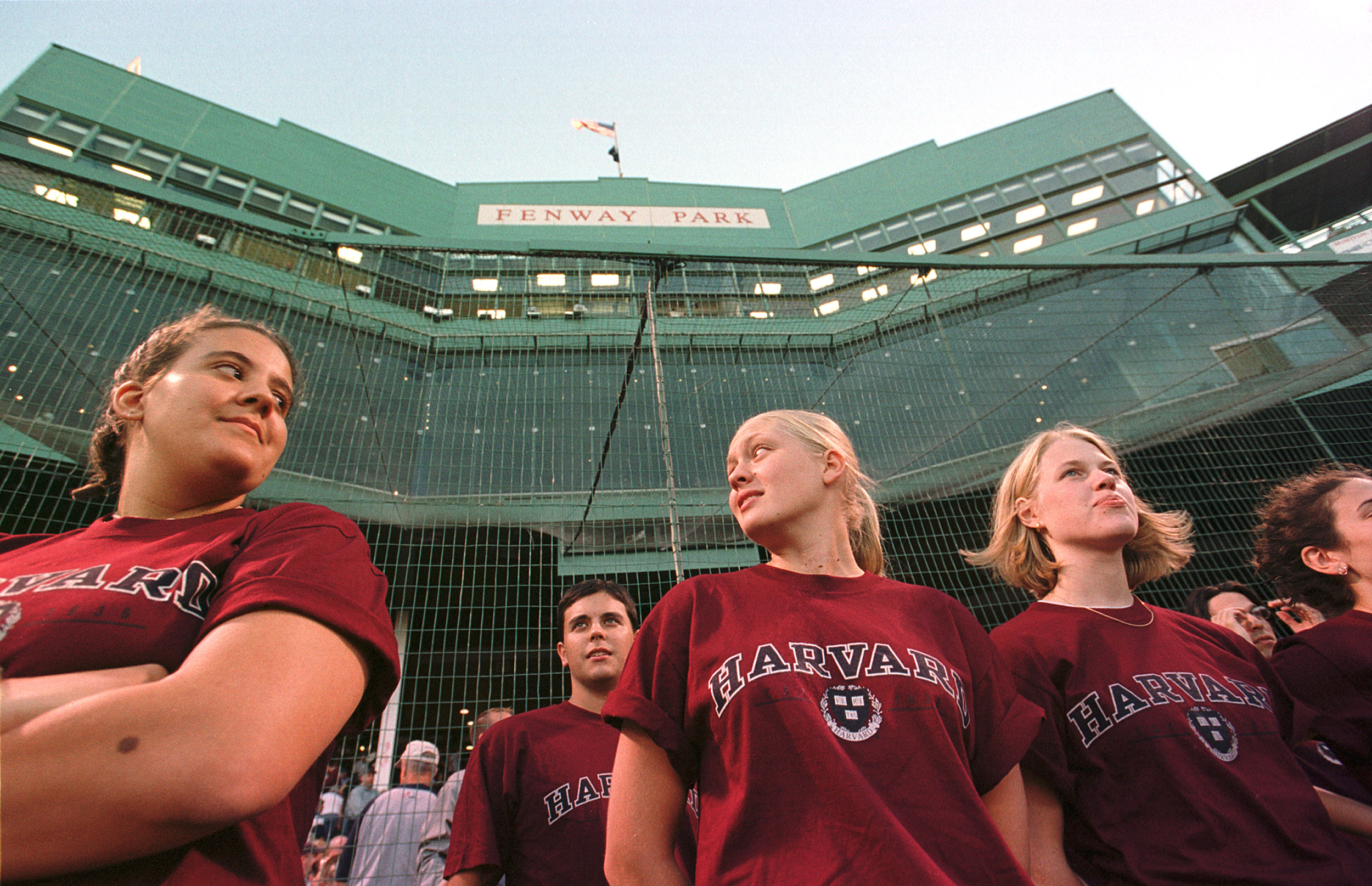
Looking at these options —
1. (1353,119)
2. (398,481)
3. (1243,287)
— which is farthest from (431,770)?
(1353,119)

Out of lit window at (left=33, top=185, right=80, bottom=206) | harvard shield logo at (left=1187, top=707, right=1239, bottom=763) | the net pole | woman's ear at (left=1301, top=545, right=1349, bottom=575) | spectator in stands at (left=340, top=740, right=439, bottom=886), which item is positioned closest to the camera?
harvard shield logo at (left=1187, top=707, right=1239, bottom=763)

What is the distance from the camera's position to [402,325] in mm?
4391

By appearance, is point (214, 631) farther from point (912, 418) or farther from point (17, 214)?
point (912, 418)

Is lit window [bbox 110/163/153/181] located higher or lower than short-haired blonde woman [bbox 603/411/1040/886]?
higher

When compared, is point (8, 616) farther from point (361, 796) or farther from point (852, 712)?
point (361, 796)

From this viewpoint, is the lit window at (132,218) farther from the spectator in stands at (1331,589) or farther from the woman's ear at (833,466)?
the spectator in stands at (1331,589)

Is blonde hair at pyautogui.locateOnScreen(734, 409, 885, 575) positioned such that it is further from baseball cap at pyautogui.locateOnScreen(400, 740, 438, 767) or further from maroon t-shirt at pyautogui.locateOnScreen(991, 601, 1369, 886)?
baseball cap at pyautogui.locateOnScreen(400, 740, 438, 767)

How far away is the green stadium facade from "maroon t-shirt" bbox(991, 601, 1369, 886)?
5.22 feet

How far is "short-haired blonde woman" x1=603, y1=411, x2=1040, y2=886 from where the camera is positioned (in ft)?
2.93

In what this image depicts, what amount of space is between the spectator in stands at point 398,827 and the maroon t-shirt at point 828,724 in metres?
3.05

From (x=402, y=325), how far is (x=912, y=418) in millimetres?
4228

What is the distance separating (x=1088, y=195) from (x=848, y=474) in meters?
13.2

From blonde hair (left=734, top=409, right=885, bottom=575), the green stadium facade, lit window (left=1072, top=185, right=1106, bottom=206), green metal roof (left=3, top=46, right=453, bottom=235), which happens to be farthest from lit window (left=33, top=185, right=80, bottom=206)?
lit window (left=1072, top=185, right=1106, bottom=206)

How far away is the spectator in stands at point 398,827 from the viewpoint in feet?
10.8
